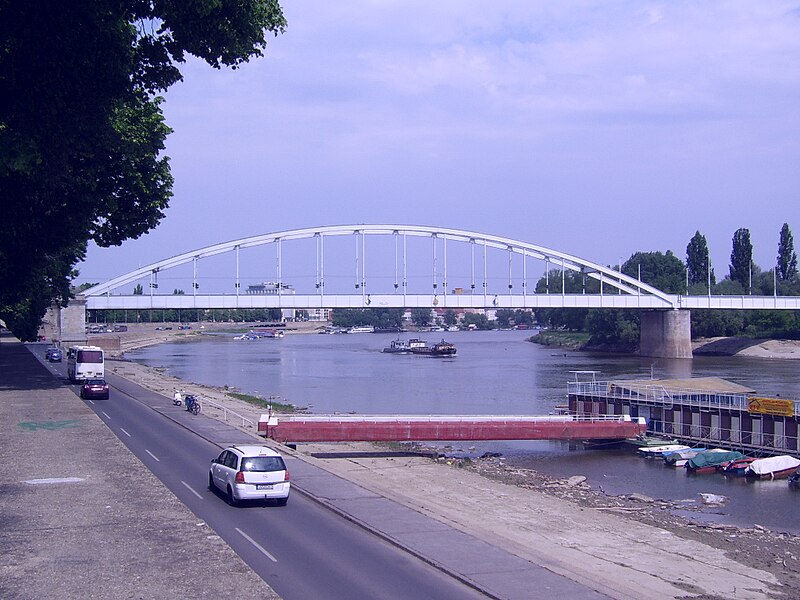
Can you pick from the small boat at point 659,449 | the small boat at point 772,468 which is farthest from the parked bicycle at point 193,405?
the small boat at point 772,468

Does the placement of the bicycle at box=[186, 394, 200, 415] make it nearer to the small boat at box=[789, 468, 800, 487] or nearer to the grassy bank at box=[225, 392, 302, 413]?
the grassy bank at box=[225, 392, 302, 413]

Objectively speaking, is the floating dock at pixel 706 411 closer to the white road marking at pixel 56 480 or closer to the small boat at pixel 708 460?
the small boat at pixel 708 460

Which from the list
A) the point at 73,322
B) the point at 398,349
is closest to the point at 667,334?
the point at 398,349

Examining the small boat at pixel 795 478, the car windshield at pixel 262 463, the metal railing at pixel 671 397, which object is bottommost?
the small boat at pixel 795 478

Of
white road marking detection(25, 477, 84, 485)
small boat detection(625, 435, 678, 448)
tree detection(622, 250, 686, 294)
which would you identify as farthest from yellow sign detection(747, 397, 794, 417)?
tree detection(622, 250, 686, 294)

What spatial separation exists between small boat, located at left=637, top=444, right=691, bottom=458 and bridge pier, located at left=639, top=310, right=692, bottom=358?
71.9 meters

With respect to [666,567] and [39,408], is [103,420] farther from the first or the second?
[666,567]

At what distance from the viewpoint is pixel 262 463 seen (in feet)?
62.0

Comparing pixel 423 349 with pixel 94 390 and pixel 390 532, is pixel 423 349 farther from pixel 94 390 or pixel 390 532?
pixel 390 532

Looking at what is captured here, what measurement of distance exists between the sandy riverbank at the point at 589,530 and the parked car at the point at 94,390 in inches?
648

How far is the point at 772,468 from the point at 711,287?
104761mm

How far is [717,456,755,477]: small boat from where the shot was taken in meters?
33.5

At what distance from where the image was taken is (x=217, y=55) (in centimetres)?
1969

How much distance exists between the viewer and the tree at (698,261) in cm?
14125
